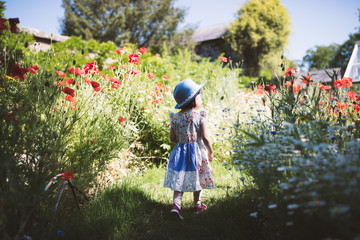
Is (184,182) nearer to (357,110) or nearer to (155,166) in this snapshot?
→ (155,166)

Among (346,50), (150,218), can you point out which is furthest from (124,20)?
(346,50)

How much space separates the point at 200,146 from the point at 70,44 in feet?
16.1

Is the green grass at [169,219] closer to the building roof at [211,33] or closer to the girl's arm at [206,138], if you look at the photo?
the girl's arm at [206,138]

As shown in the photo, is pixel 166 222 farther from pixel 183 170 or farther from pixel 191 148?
pixel 191 148

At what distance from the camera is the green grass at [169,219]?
1.58m

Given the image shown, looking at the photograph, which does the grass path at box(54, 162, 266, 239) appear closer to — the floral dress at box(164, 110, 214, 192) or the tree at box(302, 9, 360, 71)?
the floral dress at box(164, 110, 214, 192)

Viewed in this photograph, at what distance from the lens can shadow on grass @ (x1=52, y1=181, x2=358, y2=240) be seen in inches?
64.8

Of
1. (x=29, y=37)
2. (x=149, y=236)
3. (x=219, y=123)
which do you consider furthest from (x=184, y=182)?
(x=29, y=37)

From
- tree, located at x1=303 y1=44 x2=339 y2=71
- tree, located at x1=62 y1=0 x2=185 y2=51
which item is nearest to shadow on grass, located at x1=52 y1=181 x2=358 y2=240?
tree, located at x1=62 y1=0 x2=185 y2=51

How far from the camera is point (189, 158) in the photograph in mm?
2484

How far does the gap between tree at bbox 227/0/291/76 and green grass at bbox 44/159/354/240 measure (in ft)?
56.0

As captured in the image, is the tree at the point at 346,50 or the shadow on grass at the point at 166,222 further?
the tree at the point at 346,50

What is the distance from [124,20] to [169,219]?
17965 mm

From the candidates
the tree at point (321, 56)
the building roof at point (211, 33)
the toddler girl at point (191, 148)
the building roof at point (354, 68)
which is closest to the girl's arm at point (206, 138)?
the toddler girl at point (191, 148)
